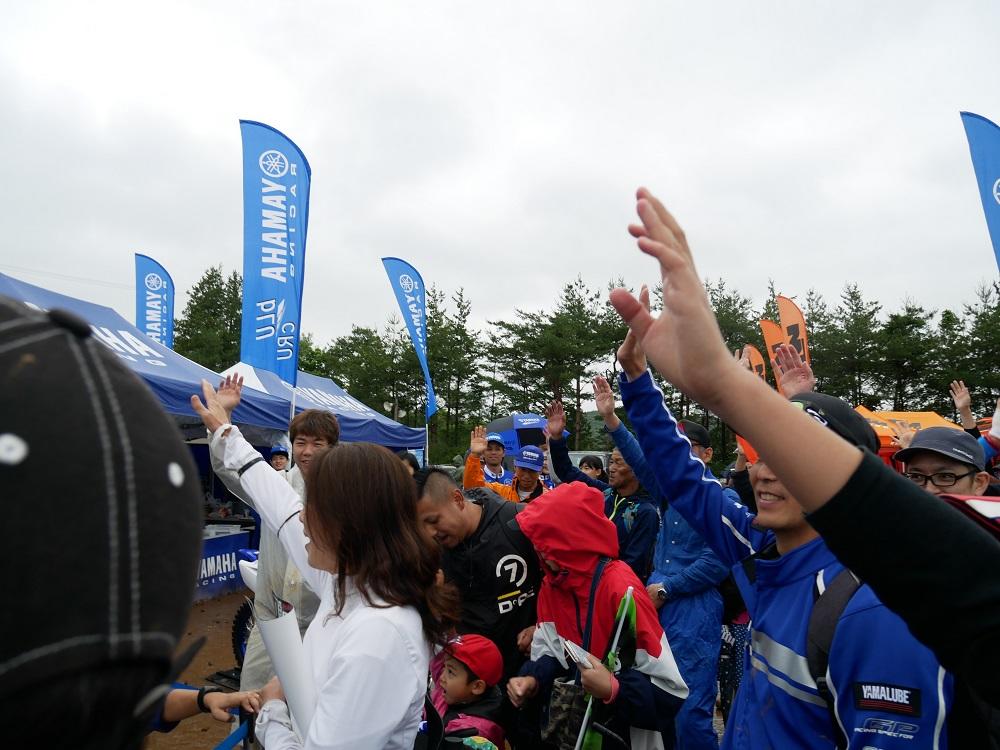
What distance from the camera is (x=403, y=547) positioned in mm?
1934

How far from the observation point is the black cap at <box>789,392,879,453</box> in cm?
183

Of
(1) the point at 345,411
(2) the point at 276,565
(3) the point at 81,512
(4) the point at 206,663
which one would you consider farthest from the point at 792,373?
(1) the point at 345,411

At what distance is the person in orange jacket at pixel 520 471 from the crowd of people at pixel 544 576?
2.43m

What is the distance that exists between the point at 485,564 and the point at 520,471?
387 cm

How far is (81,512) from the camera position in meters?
0.48

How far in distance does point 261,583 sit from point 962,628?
11.3 ft

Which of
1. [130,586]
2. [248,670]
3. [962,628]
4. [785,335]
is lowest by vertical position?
[248,670]

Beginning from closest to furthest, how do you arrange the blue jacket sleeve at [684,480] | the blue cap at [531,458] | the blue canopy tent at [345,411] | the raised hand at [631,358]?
the raised hand at [631,358], the blue jacket sleeve at [684,480], the blue cap at [531,458], the blue canopy tent at [345,411]

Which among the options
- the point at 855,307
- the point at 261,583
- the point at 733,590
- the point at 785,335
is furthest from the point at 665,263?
the point at 855,307

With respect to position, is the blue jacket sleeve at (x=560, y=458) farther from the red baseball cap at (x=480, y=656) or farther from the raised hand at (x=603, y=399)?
the red baseball cap at (x=480, y=656)

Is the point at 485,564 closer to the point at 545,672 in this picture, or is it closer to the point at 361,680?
the point at 545,672

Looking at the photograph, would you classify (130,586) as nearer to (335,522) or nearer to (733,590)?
(335,522)

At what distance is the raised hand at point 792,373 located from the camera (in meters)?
2.85

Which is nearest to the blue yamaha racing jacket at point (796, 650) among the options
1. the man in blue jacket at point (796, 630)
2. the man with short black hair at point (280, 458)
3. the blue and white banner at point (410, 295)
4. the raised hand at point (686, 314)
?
the man in blue jacket at point (796, 630)
